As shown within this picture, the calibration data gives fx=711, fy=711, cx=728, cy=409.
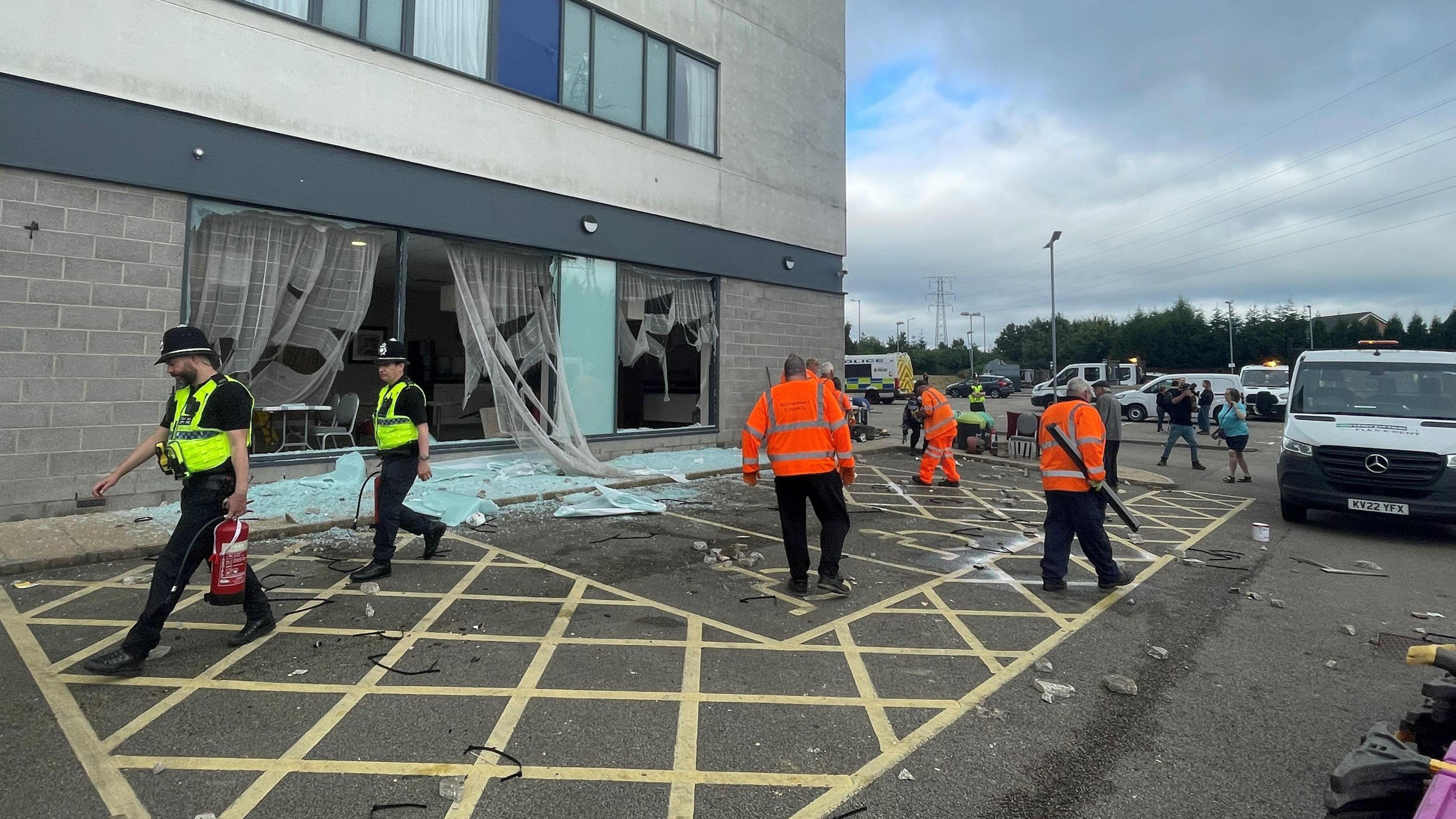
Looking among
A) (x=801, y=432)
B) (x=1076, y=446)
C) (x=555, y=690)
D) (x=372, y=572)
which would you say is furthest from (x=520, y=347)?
(x=1076, y=446)

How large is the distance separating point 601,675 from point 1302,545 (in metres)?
8.14

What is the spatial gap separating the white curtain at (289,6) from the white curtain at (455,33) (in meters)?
1.36

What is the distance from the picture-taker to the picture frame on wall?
12.7 metres

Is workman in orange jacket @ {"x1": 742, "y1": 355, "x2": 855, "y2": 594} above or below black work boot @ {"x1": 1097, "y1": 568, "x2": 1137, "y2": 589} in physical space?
above

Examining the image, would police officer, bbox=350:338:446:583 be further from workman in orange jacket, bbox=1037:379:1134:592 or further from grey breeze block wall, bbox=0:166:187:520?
workman in orange jacket, bbox=1037:379:1134:592

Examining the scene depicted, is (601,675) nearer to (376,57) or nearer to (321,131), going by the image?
(321,131)

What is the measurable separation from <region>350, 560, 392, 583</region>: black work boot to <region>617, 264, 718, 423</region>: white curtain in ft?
23.2

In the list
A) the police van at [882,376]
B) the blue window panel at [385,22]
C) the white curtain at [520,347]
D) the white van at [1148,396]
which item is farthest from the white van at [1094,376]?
the blue window panel at [385,22]

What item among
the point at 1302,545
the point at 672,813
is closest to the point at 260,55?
the point at 672,813

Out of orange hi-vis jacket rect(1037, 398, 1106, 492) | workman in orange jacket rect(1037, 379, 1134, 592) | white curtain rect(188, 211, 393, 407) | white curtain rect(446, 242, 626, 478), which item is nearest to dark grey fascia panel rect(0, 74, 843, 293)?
white curtain rect(188, 211, 393, 407)

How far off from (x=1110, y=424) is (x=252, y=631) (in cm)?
1135

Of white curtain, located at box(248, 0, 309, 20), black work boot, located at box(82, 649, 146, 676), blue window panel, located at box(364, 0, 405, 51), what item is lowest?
black work boot, located at box(82, 649, 146, 676)

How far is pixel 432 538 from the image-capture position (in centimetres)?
634

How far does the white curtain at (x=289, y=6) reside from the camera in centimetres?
849
